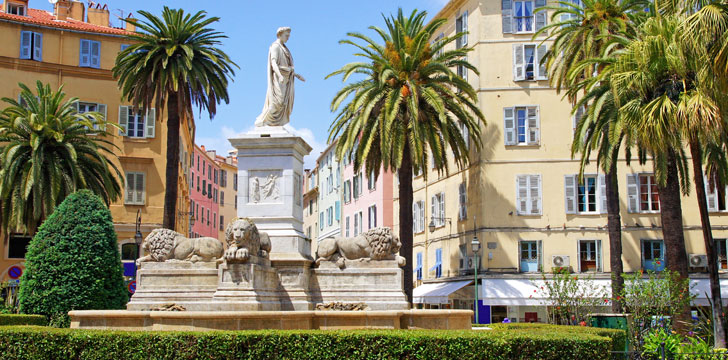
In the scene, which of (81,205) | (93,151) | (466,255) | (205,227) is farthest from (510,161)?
(205,227)

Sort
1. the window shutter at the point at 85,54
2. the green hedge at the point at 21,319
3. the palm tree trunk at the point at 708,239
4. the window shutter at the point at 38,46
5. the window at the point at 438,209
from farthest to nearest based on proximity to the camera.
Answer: the window shutter at the point at 85,54 → the window shutter at the point at 38,46 → the window at the point at 438,209 → the palm tree trunk at the point at 708,239 → the green hedge at the point at 21,319

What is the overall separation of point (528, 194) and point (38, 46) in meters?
29.4

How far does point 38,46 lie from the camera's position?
47.8 metres

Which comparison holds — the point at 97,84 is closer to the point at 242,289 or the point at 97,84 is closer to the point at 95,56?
the point at 95,56

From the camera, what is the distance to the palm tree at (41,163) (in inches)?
1337

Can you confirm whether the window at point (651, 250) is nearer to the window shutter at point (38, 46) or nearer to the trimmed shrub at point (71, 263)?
the trimmed shrub at point (71, 263)

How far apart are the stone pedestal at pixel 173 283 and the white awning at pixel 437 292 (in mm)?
27333

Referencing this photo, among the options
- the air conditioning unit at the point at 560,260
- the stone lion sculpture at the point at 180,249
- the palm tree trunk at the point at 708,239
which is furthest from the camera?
the air conditioning unit at the point at 560,260

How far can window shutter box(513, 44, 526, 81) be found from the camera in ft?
141

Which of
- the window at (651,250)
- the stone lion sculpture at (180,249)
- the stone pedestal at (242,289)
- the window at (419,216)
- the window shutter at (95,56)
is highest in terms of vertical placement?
the window shutter at (95,56)

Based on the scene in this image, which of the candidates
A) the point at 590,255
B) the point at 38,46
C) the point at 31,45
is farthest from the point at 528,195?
the point at 31,45

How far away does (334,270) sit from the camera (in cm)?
1575

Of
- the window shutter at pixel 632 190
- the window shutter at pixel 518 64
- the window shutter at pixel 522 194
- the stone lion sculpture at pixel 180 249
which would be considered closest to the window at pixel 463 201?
the window shutter at pixel 522 194

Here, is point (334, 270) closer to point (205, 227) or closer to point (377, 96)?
point (377, 96)
